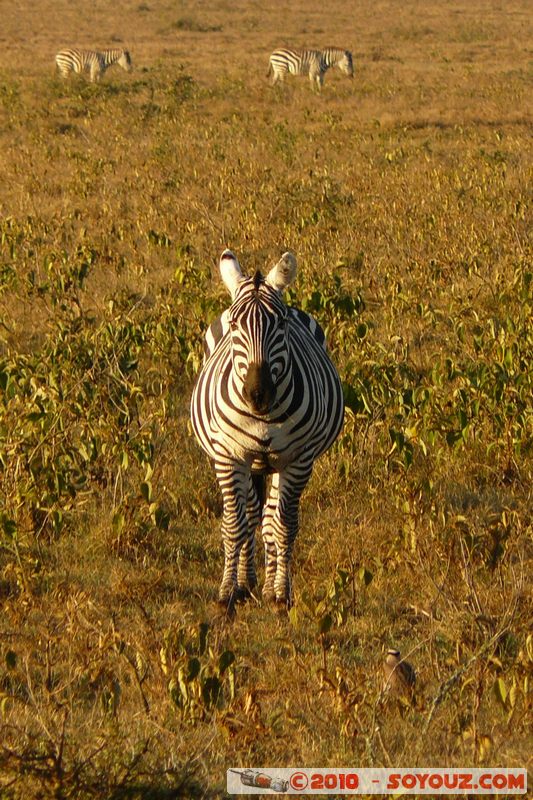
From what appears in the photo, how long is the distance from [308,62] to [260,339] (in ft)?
87.7

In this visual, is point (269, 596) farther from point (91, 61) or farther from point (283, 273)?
point (91, 61)

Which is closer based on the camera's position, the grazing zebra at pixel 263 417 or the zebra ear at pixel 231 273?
the grazing zebra at pixel 263 417

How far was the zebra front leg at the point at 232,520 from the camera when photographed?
5785 mm

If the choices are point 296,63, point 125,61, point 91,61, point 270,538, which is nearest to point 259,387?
point 270,538

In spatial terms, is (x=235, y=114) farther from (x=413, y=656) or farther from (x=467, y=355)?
(x=413, y=656)

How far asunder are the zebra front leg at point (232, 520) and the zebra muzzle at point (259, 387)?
55 centimetres

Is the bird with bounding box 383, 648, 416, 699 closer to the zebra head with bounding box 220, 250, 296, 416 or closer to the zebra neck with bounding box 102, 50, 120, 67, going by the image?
the zebra head with bounding box 220, 250, 296, 416

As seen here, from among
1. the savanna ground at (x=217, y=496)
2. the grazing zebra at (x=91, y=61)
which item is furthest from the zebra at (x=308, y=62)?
the savanna ground at (x=217, y=496)

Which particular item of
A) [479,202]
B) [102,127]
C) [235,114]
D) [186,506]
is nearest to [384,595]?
[186,506]

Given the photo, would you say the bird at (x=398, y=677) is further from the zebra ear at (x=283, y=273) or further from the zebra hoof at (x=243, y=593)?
the zebra ear at (x=283, y=273)

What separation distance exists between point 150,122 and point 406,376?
46.0 feet

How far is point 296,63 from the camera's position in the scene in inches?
1195

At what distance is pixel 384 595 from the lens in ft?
19.1

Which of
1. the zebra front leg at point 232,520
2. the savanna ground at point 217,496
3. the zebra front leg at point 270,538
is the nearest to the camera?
the savanna ground at point 217,496
